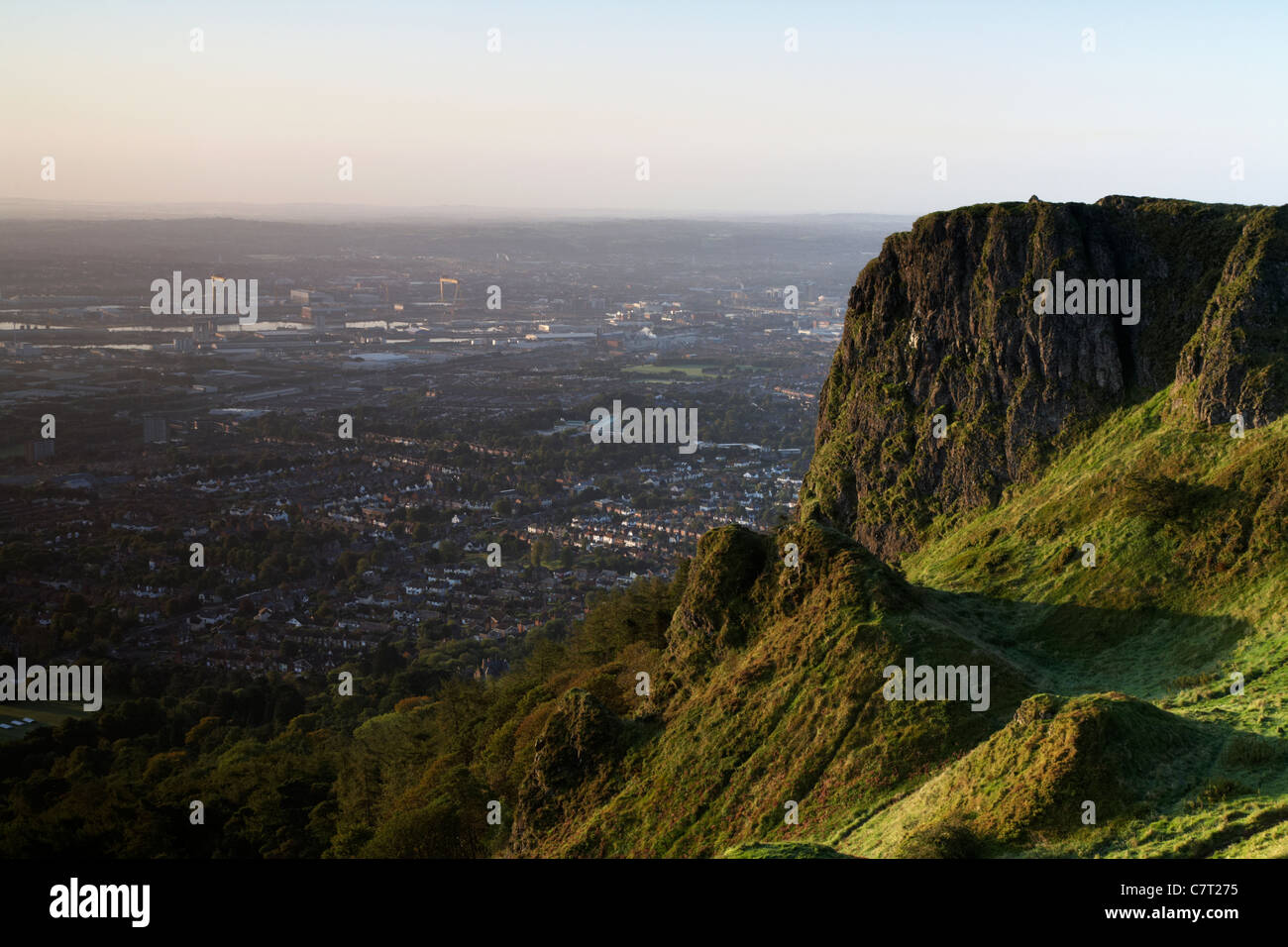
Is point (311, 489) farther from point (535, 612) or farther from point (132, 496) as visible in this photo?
point (535, 612)

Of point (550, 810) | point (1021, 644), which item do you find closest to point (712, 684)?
point (550, 810)

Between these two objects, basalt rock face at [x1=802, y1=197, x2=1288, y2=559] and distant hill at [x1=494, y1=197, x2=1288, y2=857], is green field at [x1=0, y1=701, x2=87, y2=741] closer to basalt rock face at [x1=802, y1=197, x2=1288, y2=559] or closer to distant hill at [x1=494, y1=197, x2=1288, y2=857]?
distant hill at [x1=494, y1=197, x2=1288, y2=857]

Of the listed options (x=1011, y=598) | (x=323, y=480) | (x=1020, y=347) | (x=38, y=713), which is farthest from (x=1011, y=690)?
(x=323, y=480)

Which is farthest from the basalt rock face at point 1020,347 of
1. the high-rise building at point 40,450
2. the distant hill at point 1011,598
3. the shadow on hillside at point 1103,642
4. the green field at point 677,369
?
the green field at point 677,369

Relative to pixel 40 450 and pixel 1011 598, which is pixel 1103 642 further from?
pixel 40 450

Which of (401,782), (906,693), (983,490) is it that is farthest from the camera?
(983,490)

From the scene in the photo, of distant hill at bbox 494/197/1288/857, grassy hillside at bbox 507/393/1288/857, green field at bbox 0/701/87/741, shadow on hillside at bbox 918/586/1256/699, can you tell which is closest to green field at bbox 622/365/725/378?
green field at bbox 0/701/87/741

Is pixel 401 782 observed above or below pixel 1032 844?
below
